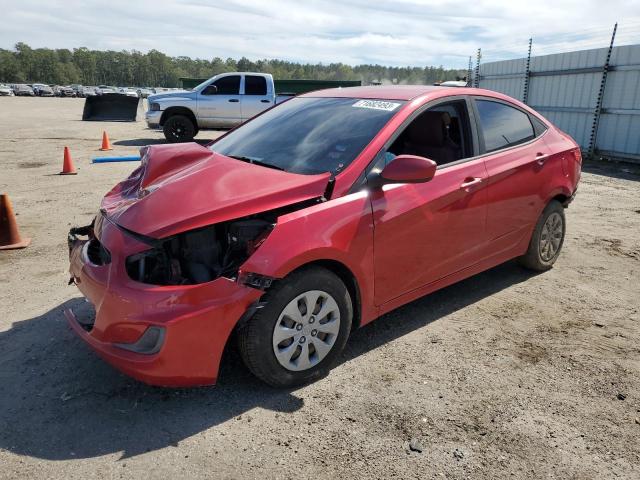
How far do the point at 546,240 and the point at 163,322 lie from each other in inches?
145

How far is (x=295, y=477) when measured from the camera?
2305mm

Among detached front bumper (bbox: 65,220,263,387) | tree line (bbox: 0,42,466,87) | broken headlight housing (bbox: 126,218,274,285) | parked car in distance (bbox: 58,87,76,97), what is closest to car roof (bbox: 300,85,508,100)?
broken headlight housing (bbox: 126,218,274,285)

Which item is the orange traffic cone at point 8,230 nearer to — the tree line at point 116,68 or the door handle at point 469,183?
the door handle at point 469,183

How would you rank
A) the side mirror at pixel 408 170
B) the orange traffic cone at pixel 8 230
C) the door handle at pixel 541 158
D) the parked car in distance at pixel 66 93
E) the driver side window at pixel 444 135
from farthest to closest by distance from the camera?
1. the parked car in distance at pixel 66 93
2. the orange traffic cone at pixel 8 230
3. the door handle at pixel 541 158
4. the driver side window at pixel 444 135
5. the side mirror at pixel 408 170

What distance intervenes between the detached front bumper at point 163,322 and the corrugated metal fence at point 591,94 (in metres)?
12.1

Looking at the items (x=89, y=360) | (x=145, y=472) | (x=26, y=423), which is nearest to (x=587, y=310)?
(x=145, y=472)

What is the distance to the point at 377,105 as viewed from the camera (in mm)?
3580

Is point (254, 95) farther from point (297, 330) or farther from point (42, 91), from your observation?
point (42, 91)

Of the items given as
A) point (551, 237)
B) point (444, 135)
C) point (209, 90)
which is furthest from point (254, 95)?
point (444, 135)

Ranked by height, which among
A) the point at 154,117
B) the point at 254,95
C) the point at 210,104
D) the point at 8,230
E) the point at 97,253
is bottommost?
the point at 8,230

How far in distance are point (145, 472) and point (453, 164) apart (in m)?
2.79

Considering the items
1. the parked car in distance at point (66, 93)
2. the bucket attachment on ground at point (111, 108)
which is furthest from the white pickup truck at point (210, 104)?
the parked car in distance at point (66, 93)

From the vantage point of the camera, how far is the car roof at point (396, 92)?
3680mm

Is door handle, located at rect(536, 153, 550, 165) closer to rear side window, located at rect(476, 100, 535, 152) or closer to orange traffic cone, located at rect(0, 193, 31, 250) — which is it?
rear side window, located at rect(476, 100, 535, 152)
